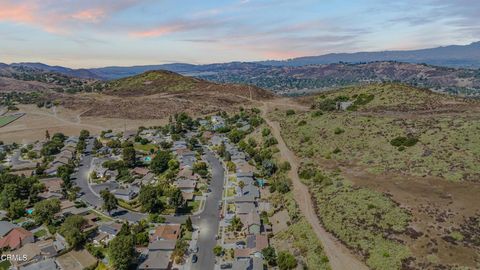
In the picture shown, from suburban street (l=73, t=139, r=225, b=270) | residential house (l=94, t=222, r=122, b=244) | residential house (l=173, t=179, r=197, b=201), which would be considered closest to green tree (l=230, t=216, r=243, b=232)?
suburban street (l=73, t=139, r=225, b=270)

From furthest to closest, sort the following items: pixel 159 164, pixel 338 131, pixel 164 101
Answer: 1. pixel 164 101
2. pixel 338 131
3. pixel 159 164

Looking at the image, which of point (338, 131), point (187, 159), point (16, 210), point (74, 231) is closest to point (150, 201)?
point (74, 231)

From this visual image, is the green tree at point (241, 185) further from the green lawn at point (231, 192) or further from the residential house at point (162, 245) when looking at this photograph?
the residential house at point (162, 245)

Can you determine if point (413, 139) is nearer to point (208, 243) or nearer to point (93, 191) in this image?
point (208, 243)

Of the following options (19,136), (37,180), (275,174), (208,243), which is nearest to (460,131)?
(275,174)

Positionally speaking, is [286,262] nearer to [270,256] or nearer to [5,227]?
[270,256]

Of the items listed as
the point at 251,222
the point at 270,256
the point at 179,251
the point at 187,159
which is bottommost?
the point at 270,256

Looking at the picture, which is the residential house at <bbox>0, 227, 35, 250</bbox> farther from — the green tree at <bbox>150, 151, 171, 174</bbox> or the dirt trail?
the dirt trail

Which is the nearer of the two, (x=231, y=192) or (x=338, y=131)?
(x=231, y=192)
